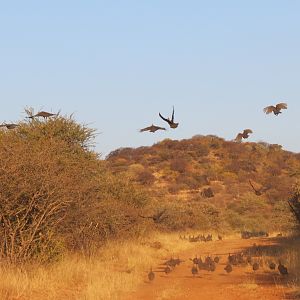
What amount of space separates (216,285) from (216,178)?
4448 centimetres

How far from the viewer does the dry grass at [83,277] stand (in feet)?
35.0

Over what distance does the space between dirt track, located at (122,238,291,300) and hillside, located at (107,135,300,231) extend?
16828 millimetres

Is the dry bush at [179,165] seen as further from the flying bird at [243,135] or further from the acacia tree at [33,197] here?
the acacia tree at [33,197]

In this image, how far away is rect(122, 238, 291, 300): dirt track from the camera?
37.9 ft

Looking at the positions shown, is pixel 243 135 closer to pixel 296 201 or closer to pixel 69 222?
pixel 296 201

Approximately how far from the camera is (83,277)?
42.8 feet

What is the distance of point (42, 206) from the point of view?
12766mm

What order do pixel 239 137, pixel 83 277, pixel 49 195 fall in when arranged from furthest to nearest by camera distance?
1. pixel 239 137
2. pixel 83 277
3. pixel 49 195

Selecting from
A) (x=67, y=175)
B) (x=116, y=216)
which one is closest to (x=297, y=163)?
(x=116, y=216)

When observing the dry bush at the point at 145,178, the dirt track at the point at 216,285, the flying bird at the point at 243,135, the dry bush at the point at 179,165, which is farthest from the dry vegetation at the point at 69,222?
the dry bush at the point at 179,165

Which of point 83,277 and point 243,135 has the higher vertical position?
point 243,135

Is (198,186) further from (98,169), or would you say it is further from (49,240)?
(49,240)

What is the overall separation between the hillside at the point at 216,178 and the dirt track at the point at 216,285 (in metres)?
16.8

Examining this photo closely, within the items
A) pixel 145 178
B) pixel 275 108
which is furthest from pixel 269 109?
pixel 145 178
